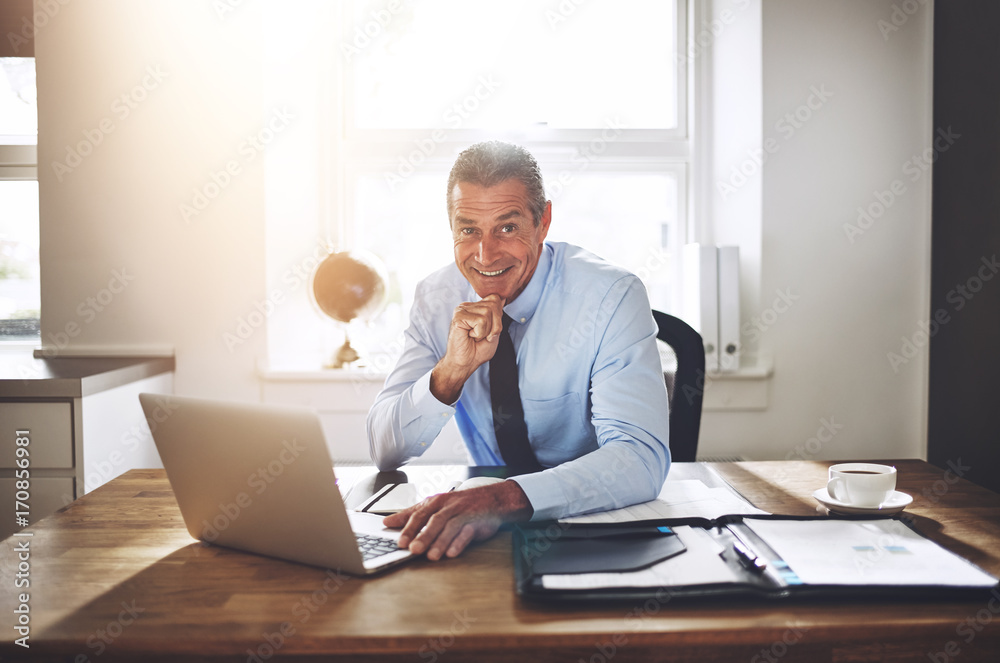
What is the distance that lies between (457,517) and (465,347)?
18.5 inches

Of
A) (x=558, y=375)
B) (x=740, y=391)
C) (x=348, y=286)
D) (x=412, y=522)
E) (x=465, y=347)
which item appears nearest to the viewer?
(x=412, y=522)

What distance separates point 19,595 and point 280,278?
1.86m

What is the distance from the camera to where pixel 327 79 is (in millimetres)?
2730

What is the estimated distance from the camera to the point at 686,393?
5.11 ft

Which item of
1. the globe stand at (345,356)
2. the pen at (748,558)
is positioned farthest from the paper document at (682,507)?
the globe stand at (345,356)

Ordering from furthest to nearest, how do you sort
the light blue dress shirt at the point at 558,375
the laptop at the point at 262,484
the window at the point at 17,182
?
the window at the point at 17,182 < the light blue dress shirt at the point at 558,375 < the laptop at the point at 262,484

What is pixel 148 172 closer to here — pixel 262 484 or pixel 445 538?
pixel 262 484

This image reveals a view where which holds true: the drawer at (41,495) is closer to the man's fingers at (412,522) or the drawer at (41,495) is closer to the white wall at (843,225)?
the man's fingers at (412,522)

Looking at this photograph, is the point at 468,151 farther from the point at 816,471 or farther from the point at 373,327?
the point at 373,327

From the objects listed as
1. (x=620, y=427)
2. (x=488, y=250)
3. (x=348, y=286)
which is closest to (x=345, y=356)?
(x=348, y=286)

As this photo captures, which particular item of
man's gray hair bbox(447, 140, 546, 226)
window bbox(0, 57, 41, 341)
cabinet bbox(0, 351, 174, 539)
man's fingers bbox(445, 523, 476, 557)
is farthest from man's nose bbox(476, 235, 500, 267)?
window bbox(0, 57, 41, 341)

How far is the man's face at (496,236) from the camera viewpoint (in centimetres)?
144

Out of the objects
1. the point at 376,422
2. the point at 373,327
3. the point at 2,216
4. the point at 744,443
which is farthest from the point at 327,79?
the point at 744,443

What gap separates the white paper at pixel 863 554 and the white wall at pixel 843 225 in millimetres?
1613
